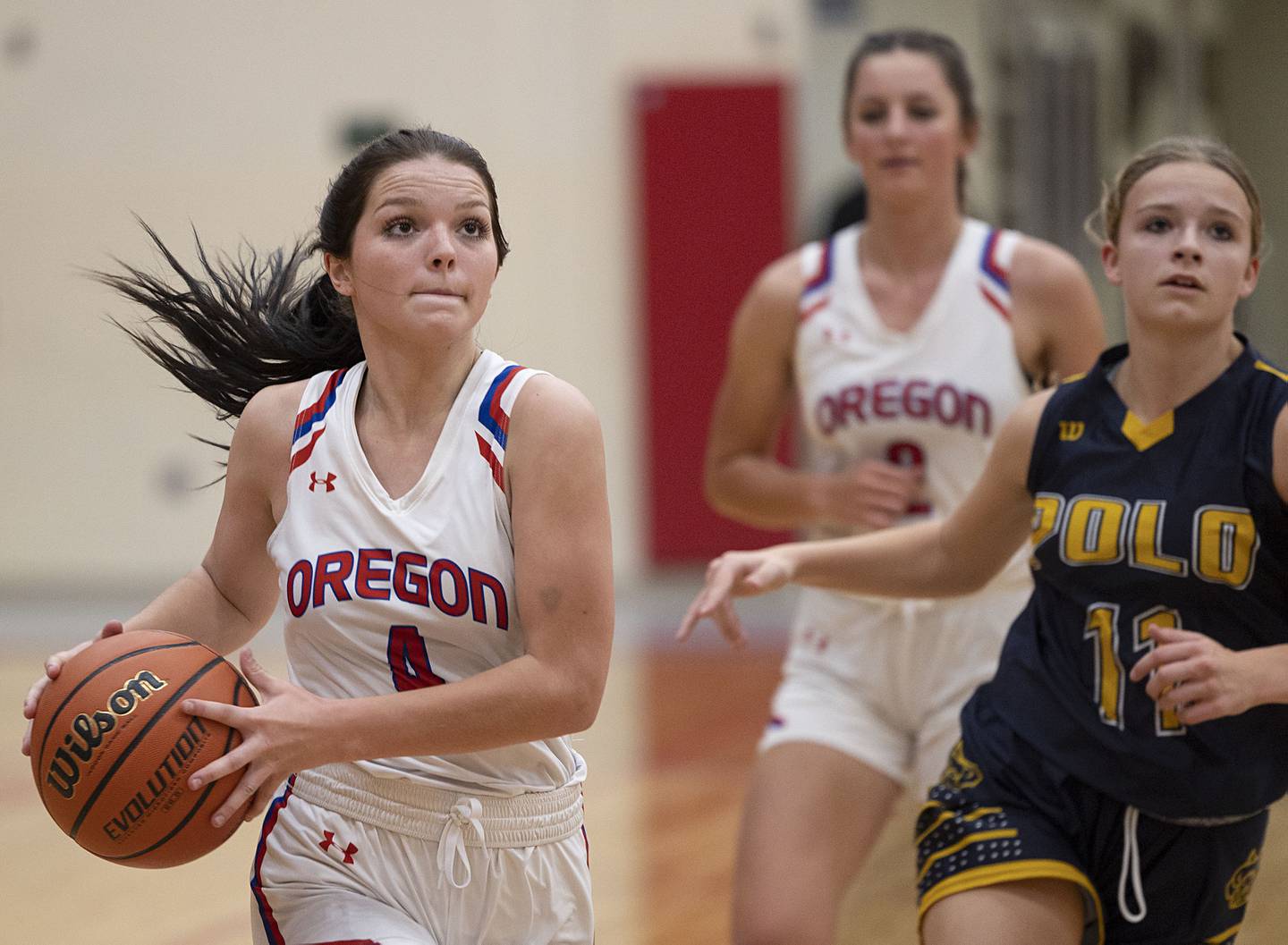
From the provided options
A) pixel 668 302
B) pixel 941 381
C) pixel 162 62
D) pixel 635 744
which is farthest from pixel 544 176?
pixel 941 381

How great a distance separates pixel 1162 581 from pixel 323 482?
1263 mm

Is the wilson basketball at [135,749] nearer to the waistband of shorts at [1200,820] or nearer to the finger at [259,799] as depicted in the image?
the finger at [259,799]

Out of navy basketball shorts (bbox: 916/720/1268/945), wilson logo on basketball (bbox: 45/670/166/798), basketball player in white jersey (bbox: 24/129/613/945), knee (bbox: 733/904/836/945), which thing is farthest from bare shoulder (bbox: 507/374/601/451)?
knee (bbox: 733/904/836/945)

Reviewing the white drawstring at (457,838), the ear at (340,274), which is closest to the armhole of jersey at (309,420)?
the ear at (340,274)

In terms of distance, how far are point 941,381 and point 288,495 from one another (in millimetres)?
1638

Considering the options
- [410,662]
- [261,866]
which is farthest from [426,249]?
[261,866]

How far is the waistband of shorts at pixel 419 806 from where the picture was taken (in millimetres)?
2471

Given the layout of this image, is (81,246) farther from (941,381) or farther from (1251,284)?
(1251,284)

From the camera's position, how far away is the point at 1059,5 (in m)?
11.1

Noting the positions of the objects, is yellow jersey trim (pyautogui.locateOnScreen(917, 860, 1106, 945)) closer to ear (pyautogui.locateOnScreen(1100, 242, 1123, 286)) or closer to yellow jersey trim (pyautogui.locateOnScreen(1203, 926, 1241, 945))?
yellow jersey trim (pyautogui.locateOnScreen(1203, 926, 1241, 945))

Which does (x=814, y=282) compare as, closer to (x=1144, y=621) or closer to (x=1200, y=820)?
(x=1144, y=621)

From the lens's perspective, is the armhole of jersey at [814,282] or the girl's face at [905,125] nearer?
the girl's face at [905,125]

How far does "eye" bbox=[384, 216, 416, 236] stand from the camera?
2467 mm

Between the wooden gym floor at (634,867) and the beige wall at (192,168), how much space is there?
3656mm
